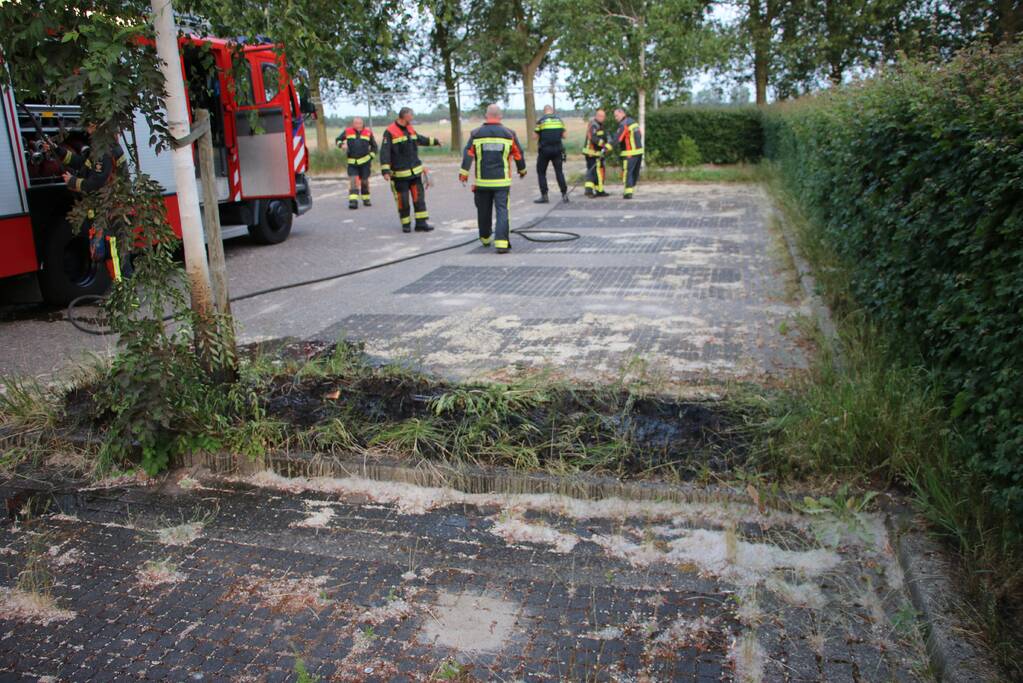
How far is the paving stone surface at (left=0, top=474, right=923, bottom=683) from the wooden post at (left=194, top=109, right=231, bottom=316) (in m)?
1.34

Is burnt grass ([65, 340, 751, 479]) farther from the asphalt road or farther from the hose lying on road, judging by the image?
the hose lying on road

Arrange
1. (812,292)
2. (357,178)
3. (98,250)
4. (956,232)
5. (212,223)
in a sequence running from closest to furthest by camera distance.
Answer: (956,232), (212,223), (812,292), (98,250), (357,178)

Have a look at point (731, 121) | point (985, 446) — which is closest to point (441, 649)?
point (985, 446)

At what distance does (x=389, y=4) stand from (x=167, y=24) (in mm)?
1352

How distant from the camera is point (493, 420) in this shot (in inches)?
190

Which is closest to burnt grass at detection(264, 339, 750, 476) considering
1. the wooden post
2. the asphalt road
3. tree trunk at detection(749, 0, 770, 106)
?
the asphalt road

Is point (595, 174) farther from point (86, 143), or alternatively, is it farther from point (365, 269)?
point (86, 143)

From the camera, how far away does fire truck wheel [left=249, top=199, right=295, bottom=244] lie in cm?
1273

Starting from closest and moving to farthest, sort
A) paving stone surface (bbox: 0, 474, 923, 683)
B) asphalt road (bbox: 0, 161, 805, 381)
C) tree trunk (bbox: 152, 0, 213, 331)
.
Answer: paving stone surface (bbox: 0, 474, 923, 683)
tree trunk (bbox: 152, 0, 213, 331)
asphalt road (bbox: 0, 161, 805, 381)

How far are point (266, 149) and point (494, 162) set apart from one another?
3.41 meters

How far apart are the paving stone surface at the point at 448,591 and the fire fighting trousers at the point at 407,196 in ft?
30.0

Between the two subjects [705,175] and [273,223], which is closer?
[273,223]

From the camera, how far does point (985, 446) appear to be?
3.40 meters

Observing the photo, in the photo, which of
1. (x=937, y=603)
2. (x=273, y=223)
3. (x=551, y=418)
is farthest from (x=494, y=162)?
(x=937, y=603)
